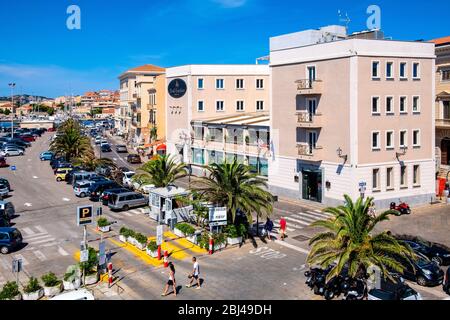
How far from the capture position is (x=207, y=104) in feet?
218

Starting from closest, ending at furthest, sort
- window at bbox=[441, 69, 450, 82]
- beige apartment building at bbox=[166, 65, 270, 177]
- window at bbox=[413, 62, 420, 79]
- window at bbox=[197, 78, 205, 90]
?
window at bbox=[413, 62, 420, 79], window at bbox=[441, 69, 450, 82], beige apartment building at bbox=[166, 65, 270, 177], window at bbox=[197, 78, 205, 90]

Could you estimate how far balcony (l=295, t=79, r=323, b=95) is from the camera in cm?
4153

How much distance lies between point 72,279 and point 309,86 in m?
27.6

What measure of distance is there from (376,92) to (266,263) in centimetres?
2058

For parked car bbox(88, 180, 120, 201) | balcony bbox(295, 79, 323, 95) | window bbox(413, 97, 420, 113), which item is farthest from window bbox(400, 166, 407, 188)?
parked car bbox(88, 180, 120, 201)

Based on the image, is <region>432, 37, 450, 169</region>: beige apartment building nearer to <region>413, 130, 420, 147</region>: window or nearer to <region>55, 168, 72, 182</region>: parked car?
<region>413, 130, 420, 147</region>: window

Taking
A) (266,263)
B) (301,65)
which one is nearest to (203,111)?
(301,65)

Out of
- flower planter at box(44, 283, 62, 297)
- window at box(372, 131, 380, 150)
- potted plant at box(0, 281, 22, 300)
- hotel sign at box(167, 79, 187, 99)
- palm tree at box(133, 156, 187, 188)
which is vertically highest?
hotel sign at box(167, 79, 187, 99)

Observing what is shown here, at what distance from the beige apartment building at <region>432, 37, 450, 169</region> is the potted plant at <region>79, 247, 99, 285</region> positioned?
135 ft

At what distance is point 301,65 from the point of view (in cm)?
4353

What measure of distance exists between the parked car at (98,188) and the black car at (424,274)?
30.4m

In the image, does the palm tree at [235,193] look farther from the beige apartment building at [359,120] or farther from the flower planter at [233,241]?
the beige apartment building at [359,120]

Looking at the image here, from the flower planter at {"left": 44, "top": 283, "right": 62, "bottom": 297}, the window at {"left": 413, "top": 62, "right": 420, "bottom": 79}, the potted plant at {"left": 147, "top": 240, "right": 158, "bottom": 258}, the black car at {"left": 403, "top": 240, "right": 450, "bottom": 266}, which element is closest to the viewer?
the flower planter at {"left": 44, "top": 283, "right": 62, "bottom": 297}

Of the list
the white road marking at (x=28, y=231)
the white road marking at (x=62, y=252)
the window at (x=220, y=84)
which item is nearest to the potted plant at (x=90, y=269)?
the white road marking at (x=62, y=252)
